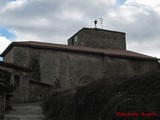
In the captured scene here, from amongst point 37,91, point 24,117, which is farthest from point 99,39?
point 24,117

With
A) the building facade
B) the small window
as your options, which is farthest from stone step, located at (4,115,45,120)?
the building facade

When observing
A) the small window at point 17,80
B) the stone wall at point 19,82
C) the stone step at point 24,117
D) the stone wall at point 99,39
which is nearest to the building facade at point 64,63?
the stone wall at point 19,82

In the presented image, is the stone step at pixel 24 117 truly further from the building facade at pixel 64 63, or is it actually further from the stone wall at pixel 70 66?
the stone wall at pixel 70 66

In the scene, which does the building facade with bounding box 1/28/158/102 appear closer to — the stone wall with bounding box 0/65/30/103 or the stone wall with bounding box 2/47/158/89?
the stone wall with bounding box 2/47/158/89

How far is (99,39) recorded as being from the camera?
42.5 metres

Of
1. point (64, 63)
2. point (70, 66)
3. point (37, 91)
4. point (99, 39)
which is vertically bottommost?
point (37, 91)

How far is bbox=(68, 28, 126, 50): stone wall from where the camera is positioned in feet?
138

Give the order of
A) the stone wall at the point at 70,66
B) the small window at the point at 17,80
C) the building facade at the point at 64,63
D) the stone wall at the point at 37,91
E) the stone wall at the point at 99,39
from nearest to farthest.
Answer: the small window at the point at 17,80, the stone wall at the point at 37,91, the building facade at the point at 64,63, the stone wall at the point at 70,66, the stone wall at the point at 99,39

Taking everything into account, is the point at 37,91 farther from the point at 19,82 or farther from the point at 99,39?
the point at 99,39

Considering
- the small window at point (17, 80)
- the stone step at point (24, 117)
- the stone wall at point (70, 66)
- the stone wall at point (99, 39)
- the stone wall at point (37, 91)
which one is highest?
the stone wall at point (99, 39)

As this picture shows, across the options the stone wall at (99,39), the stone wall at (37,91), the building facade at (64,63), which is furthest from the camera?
the stone wall at (99,39)

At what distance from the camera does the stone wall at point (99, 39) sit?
42031 mm

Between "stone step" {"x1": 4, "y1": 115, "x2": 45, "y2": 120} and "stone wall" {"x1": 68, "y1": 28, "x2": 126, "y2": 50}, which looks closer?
"stone step" {"x1": 4, "y1": 115, "x2": 45, "y2": 120}

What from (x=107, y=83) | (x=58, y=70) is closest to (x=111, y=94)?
(x=107, y=83)
